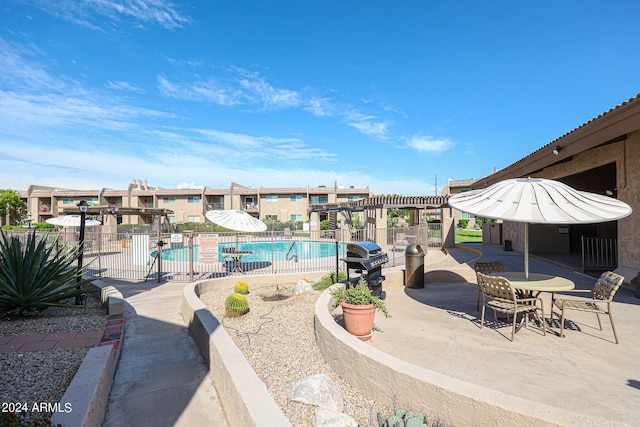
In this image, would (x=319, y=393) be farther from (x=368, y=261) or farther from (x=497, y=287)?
(x=368, y=261)

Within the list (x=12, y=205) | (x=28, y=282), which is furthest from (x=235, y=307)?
(x=12, y=205)

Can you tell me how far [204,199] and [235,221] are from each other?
114 ft

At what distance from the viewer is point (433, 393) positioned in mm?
2775

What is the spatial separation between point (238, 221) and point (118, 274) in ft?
16.2

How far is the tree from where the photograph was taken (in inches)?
1763

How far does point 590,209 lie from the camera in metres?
4.66

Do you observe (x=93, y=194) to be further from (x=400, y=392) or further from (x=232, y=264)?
(x=400, y=392)

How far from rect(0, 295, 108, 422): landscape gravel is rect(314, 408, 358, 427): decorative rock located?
223 cm

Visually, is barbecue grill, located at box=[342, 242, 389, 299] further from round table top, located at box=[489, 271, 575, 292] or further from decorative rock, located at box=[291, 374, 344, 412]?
decorative rock, located at box=[291, 374, 344, 412]

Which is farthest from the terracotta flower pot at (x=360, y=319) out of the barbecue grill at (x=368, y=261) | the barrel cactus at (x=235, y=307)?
the barrel cactus at (x=235, y=307)

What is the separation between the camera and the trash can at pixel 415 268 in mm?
8086

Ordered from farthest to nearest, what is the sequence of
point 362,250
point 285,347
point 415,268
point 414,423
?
point 415,268 < point 362,250 < point 285,347 < point 414,423

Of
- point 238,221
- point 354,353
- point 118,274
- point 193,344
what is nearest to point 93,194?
point 118,274

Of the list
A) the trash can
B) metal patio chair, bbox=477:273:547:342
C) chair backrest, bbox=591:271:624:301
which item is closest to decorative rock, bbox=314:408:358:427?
metal patio chair, bbox=477:273:547:342
